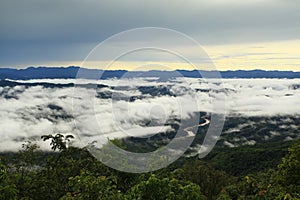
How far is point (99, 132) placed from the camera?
45.5ft

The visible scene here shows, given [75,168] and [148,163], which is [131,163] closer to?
[148,163]

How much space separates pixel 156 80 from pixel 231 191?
1824 centimetres

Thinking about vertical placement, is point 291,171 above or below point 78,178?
below

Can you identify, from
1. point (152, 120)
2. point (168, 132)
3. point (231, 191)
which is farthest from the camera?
point (231, 191)

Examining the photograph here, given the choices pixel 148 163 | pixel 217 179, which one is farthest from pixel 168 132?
pixel 217 179

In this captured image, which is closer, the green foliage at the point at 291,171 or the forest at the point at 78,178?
the forest at the point at 78,178

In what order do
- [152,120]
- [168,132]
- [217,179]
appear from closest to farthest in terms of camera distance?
[152,120], [168,132], [217,179]

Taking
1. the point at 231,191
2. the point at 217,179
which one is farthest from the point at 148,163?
the point at 217,179

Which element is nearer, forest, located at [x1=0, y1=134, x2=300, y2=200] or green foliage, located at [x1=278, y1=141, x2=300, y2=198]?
forest, located at [x1=0, y1=134, x2=300, y2=200]

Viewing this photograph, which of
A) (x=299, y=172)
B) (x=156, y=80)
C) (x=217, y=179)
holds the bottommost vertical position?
(x=217, y=179)

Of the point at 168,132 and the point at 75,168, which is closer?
the point at 168,132

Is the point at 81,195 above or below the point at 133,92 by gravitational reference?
below

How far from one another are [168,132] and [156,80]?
2.93 m

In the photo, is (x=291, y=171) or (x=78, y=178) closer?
(x=78, y=178)
